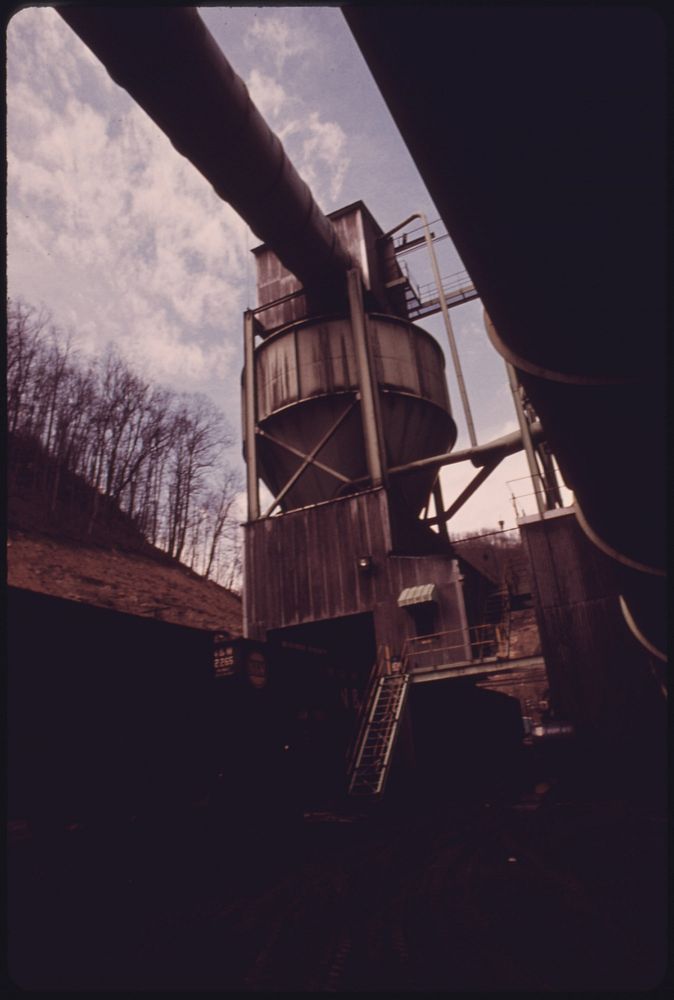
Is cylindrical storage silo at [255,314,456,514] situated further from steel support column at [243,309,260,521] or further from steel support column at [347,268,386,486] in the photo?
steel support column at [347,268,386,486]

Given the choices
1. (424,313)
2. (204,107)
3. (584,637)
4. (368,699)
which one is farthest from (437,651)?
(424,313)

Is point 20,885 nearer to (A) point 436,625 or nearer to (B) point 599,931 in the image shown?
(B) point 599,931

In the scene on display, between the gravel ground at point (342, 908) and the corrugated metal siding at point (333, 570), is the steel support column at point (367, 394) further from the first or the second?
the gravel ground at point (342, 908)

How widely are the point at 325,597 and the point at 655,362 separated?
1412 centimetres

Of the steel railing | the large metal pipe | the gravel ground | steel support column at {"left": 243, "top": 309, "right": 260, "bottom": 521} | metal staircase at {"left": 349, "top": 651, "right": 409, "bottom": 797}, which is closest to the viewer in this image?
the gravel ground

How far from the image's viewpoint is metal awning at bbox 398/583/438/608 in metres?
14.1

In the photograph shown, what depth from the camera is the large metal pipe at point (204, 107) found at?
1089 centimetres

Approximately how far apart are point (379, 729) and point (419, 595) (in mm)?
3621

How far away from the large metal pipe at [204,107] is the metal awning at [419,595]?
38.5 feet

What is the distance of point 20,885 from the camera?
17.0ft

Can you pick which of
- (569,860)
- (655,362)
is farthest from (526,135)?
(569,860)

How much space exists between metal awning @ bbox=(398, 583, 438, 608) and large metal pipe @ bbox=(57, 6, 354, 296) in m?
11.7

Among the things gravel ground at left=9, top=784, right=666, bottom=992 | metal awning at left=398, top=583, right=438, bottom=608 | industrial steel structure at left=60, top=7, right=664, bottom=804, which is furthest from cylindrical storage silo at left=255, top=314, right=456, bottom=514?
gravel ground at left=9, top=784, right=666, bottom=992

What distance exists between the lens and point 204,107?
1234 cm
